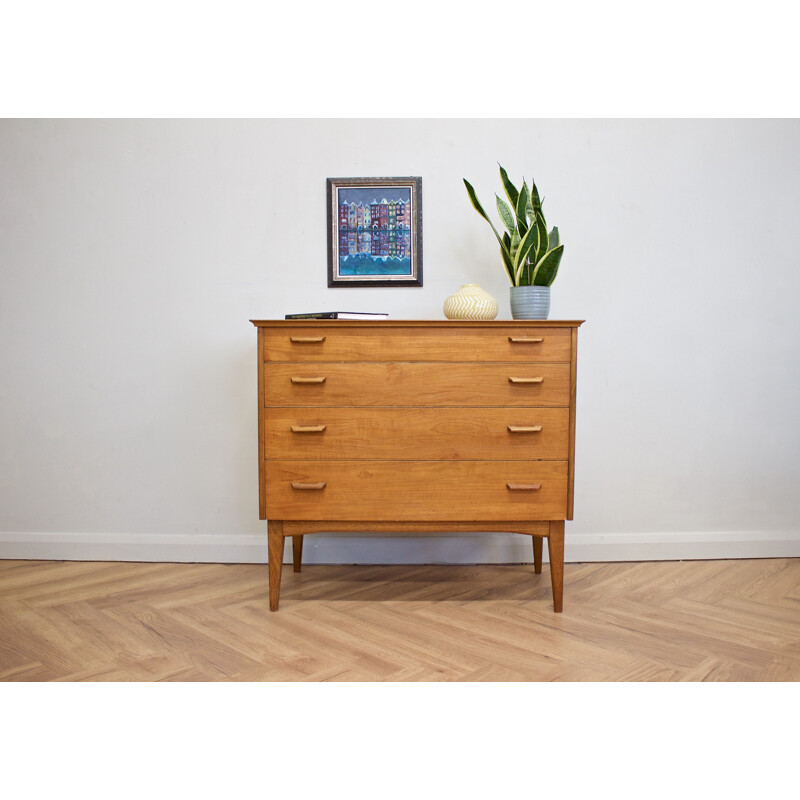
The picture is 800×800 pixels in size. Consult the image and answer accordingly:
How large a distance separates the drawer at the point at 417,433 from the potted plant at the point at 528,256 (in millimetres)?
416

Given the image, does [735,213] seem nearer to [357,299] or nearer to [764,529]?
[764,529]

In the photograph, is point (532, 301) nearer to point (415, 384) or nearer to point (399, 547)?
point (415, 384)

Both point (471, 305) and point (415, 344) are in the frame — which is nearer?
point (415, 344)

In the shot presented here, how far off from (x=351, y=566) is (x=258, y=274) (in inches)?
49.2

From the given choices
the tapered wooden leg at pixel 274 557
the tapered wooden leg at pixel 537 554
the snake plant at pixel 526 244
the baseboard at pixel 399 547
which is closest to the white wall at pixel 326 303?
the baseboard at pixel 399 547

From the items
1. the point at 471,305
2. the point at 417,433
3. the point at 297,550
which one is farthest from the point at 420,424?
the point at 297,550

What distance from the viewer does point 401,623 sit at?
1.82 m

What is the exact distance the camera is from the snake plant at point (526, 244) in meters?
2.06

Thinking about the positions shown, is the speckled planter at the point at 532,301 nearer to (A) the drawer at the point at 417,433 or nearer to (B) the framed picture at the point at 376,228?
(A) the drawer at the point at 417,433

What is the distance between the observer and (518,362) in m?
1.88

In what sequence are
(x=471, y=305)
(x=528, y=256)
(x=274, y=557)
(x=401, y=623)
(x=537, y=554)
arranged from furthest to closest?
(x=537, y=554), (x=528, y=256), (x=471, y=305), (x=274, y=557), (x=401, y=623)

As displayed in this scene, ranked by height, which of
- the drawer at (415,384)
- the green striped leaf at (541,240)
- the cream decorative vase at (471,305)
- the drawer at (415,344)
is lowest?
the drawer at (415,384)

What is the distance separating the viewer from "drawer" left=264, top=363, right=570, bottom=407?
1874 millimetres

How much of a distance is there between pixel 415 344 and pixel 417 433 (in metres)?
0.28
